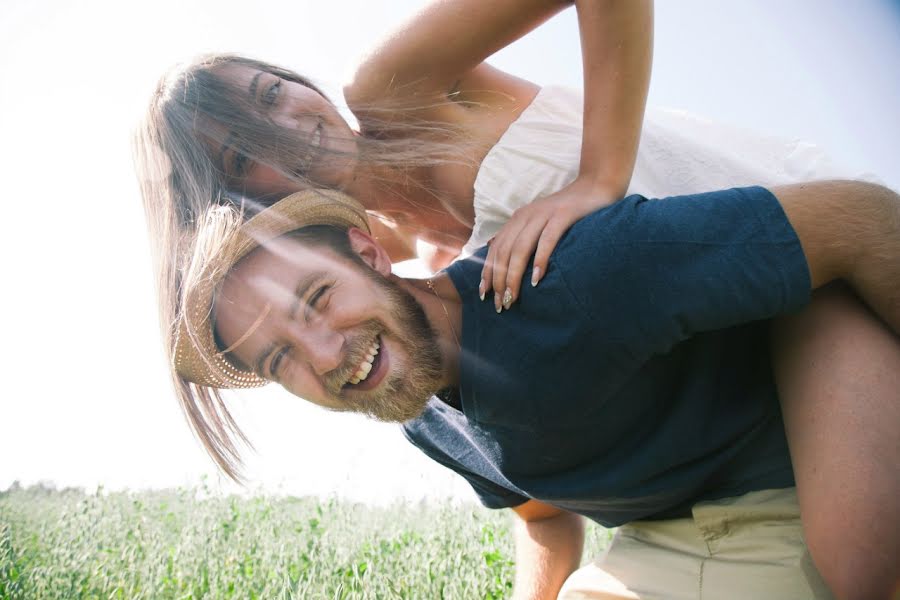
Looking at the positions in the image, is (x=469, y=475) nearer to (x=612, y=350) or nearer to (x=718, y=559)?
(x=718, y=559)

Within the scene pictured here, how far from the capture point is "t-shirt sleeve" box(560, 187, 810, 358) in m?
1.37

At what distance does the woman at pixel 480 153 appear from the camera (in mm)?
1573

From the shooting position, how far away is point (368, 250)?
6.45 ft

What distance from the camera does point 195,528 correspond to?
11.5 ft

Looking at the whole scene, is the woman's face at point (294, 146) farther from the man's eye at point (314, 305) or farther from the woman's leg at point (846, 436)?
the woman's leg at point (846, 436)

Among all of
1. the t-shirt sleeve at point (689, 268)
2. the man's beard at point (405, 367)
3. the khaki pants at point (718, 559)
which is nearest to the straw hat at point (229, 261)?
the man's beard at point (405, 367)

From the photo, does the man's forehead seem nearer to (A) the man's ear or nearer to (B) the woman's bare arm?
(A) the man's ear

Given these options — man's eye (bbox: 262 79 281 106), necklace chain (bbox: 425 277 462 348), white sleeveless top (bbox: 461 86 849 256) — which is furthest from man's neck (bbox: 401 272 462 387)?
man's eye (bbox: 262 79 281 106)

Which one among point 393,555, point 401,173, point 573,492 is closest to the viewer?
point 573,492

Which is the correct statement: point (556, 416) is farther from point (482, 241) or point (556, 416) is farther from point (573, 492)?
point (482, 241)

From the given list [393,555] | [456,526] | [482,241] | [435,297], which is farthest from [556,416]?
[456,526]

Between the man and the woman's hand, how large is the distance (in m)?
0.03

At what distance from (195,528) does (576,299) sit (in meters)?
2.80

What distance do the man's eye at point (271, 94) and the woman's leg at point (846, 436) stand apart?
4.99 ft
